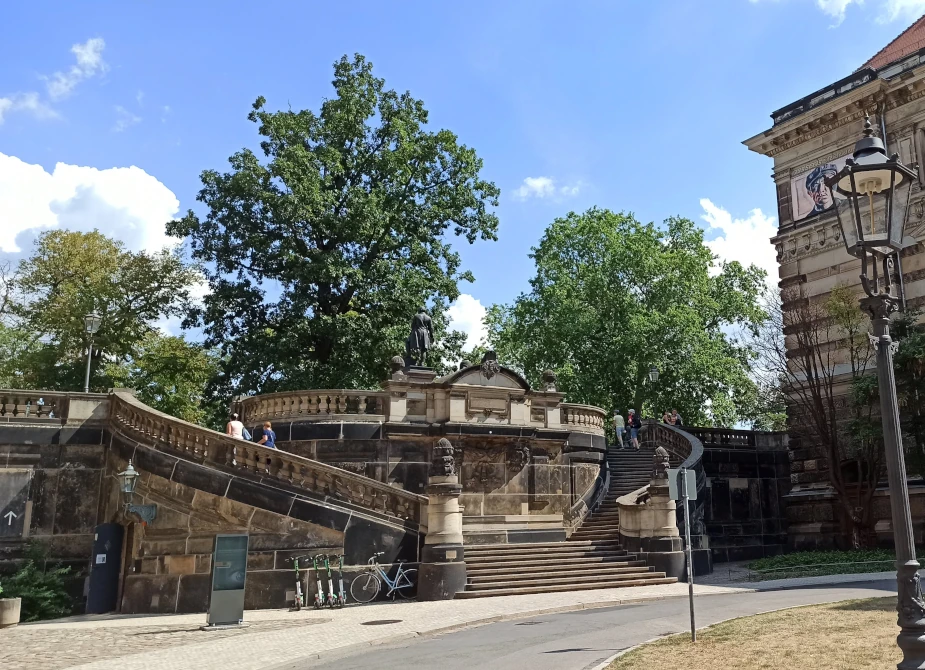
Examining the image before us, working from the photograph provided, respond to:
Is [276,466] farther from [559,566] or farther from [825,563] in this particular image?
[825,563]

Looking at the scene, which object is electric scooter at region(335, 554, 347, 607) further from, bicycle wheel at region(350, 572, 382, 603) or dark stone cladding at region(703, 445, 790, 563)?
dark stone cladding at region(703, 445, 790, 563)

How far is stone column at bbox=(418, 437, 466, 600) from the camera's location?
671 inches

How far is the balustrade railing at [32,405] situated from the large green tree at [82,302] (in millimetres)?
12877

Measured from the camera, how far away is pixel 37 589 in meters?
17.4

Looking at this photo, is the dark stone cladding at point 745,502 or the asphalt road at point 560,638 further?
the dark stone cladding at point 745,502

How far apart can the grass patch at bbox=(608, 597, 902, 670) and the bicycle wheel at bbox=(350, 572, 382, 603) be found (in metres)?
7.94

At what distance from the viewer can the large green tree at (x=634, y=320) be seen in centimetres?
3681

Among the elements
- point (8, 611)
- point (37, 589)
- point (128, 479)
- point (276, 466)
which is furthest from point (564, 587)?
point (37, 589)

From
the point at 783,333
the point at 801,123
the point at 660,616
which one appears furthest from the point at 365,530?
the point at 801,123

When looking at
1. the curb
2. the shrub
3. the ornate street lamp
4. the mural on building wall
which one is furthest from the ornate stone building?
the shrub

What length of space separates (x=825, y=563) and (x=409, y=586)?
39.3ft

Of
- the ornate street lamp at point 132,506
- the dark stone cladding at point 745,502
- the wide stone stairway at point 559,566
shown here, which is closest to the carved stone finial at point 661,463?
the wide stone stairway at point 559,566

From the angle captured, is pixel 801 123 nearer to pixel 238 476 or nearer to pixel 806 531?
pixel 806 531

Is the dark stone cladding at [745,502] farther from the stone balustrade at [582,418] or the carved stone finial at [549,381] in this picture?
the carved stone finial at [549,381]
